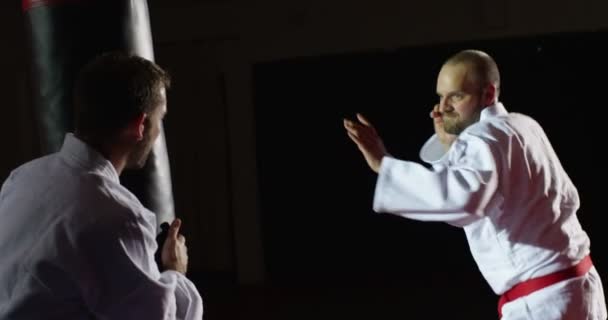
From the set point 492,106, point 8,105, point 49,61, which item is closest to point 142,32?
point 49,61

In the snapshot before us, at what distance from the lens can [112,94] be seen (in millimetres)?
1389

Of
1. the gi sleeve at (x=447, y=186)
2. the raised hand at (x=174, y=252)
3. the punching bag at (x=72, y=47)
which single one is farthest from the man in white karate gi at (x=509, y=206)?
the raised hand at (x=174, y=252)

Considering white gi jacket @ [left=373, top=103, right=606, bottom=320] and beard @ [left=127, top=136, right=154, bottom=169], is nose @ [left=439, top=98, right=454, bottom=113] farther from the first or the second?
beard @ [left=127, top=136, right=154, bottom=169]

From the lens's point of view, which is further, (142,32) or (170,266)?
(142,32)

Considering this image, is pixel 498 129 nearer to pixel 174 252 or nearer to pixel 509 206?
pixel 509 206

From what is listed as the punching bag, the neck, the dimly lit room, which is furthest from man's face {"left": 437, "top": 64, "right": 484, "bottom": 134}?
the dimly lit room

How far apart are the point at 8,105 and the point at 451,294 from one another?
3961 mm

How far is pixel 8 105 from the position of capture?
658cm

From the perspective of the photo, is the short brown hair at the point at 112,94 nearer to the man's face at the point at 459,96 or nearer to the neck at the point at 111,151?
the neck at the point at 111,151

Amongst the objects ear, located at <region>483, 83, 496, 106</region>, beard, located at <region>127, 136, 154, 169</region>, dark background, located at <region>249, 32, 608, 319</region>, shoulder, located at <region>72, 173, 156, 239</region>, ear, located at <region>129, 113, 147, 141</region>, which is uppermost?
ear, located at <region>129, 113, 147, 141</region>

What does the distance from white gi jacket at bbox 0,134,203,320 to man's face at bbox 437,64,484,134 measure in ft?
3.75

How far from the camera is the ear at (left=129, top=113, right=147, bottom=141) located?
1432 millimetres

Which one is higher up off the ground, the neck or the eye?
the neck

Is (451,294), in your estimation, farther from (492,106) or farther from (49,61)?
(49,61)
